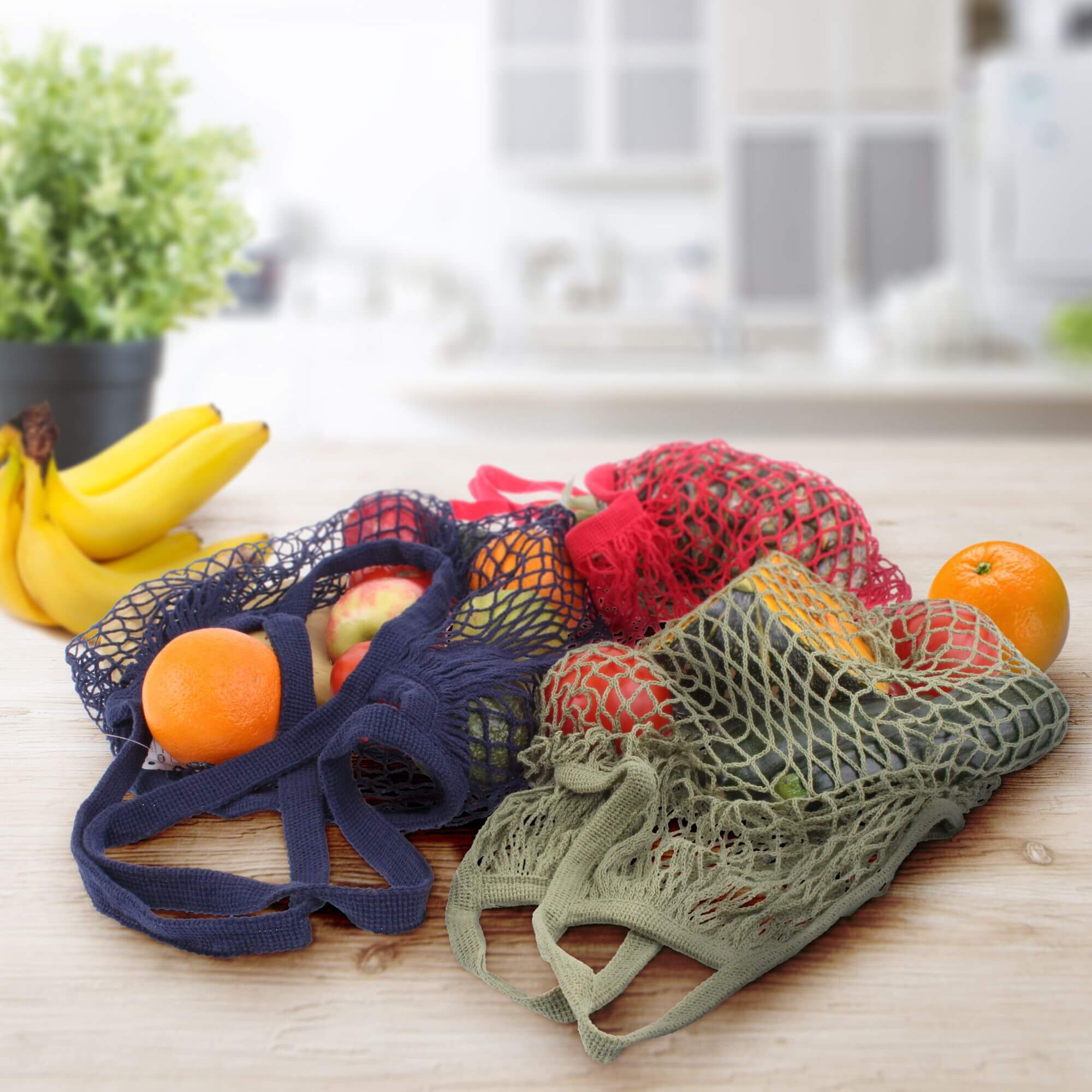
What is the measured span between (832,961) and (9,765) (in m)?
0.40

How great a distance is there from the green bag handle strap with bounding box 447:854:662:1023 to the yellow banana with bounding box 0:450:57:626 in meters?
0.45

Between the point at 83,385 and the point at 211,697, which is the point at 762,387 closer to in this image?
the point at 83,385

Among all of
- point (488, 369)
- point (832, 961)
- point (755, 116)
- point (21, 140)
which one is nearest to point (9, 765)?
point (832, 961)

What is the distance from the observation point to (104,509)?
2.55ft

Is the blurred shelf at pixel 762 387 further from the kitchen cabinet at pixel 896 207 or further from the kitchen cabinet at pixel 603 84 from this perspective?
the kitchen cabinet at pixel 603 84

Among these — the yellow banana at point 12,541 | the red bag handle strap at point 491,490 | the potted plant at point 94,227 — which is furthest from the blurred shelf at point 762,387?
the yellow banana at point 12,541

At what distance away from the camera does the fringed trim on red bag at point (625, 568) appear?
571 millimetres

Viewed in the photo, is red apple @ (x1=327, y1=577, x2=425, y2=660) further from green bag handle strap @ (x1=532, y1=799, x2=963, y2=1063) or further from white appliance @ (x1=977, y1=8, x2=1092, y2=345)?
white appliance @ (x1=977, y1=8, x2=1092, y2=345)

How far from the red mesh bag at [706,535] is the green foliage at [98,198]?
0.63 metres

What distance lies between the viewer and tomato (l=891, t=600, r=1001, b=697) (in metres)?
0.48

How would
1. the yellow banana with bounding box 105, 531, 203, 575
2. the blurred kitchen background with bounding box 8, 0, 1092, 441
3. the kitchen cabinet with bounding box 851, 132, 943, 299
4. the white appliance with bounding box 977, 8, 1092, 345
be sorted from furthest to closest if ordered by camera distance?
the kitchen cabinet with bounding box 851, 132, 943, 299 → the white appliance with bounding box 977, 8, 1092, 345 → the blurred kitchen background with bounding box 8, 0, 1092, 441 → the yellow banana with bounding box 105, 531, 203, 575

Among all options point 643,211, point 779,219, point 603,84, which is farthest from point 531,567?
point 643,211

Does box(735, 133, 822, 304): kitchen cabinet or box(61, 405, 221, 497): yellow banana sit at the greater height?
box(735, 133, 822, 304): kitchen cabinet

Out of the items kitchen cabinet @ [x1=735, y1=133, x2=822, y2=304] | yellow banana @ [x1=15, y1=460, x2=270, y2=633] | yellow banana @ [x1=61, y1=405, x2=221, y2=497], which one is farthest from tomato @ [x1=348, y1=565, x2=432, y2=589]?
kitchen cabinet @ [x1=735, y1=133, x2=822, y2=304]
